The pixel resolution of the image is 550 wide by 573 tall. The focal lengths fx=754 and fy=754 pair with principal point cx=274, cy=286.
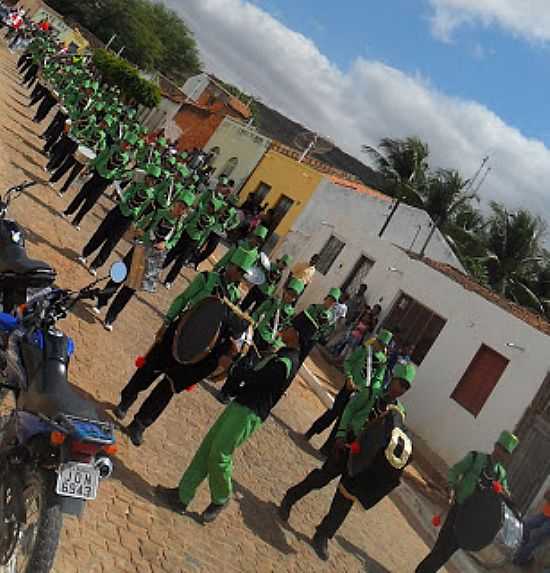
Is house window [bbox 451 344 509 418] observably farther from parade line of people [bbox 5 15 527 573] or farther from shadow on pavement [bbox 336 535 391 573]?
shadow on pavement [bbox 336 535 391 573]

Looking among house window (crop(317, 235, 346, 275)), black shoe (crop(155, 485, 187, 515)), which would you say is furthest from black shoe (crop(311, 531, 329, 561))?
house window (crop(317, 235, 346, 275))

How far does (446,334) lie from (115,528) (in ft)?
42.9

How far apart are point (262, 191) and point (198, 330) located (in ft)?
82.3

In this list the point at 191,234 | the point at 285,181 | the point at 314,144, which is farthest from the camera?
the point at 314,144

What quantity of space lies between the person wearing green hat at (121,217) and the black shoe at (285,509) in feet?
16.9

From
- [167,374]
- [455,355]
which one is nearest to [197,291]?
[167,374]

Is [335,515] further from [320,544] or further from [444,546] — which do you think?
[444,546]

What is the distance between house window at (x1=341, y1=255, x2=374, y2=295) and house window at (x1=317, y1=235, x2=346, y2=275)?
1.13m

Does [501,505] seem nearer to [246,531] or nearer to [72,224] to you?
[246,531]

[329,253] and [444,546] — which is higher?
[329,253]

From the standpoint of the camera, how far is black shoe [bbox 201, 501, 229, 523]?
21.8 ft

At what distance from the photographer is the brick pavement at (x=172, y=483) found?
5.77m

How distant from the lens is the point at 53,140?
18516 mm

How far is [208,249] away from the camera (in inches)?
702
